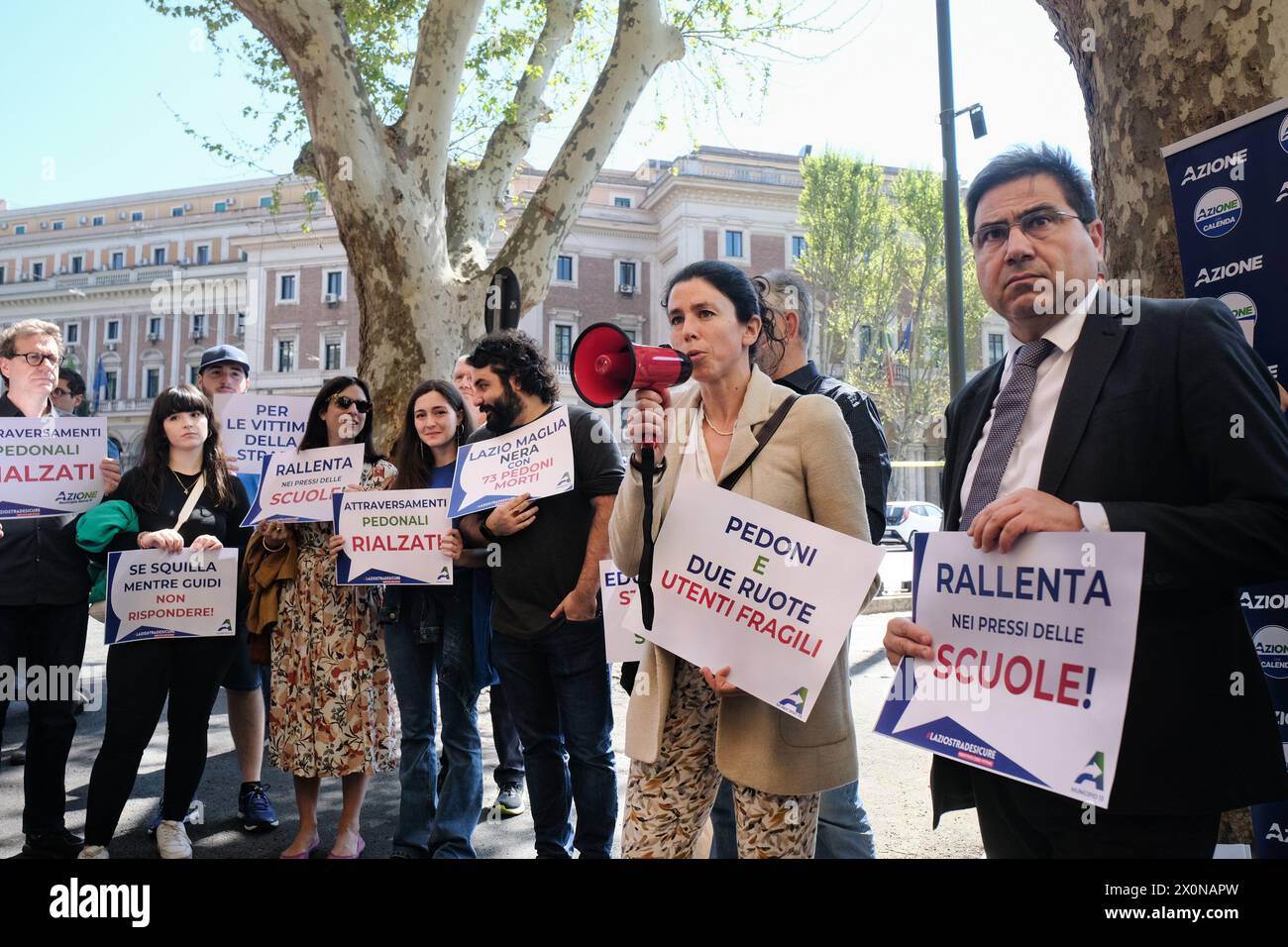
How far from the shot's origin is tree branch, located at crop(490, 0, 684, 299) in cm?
938

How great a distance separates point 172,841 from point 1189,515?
4.50 metres

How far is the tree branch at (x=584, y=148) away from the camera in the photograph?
938 centimetres

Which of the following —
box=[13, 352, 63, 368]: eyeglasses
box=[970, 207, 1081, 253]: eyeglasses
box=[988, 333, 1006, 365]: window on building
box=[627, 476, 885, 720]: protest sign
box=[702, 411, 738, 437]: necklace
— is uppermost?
box=[988, 333, 1006, 365]: window on building

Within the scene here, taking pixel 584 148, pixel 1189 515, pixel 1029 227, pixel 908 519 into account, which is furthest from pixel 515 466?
pixel 908 519

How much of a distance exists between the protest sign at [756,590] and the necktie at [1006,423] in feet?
1.13

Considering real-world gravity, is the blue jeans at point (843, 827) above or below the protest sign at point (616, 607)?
below

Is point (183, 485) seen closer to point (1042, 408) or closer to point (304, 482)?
point (304, 482)

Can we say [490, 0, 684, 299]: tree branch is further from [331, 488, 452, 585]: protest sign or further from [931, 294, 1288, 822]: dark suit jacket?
[931, 294, 1288, 822]: dark suit jacket

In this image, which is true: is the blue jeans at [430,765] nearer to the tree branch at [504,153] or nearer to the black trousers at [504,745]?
the black trousers at [504,745]

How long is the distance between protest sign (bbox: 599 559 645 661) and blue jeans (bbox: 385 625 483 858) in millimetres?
919

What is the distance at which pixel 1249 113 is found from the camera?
2555mm

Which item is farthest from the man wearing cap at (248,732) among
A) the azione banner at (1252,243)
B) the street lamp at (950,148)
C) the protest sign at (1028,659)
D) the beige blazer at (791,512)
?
the street lamp at (950,148)

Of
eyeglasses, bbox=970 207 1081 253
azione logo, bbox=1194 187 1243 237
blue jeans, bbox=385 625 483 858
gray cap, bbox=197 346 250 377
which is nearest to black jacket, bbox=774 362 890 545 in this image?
azione logo, bbox=1194 187 1243 237

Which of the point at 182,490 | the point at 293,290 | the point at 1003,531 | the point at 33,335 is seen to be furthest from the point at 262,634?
the point at 293,290
